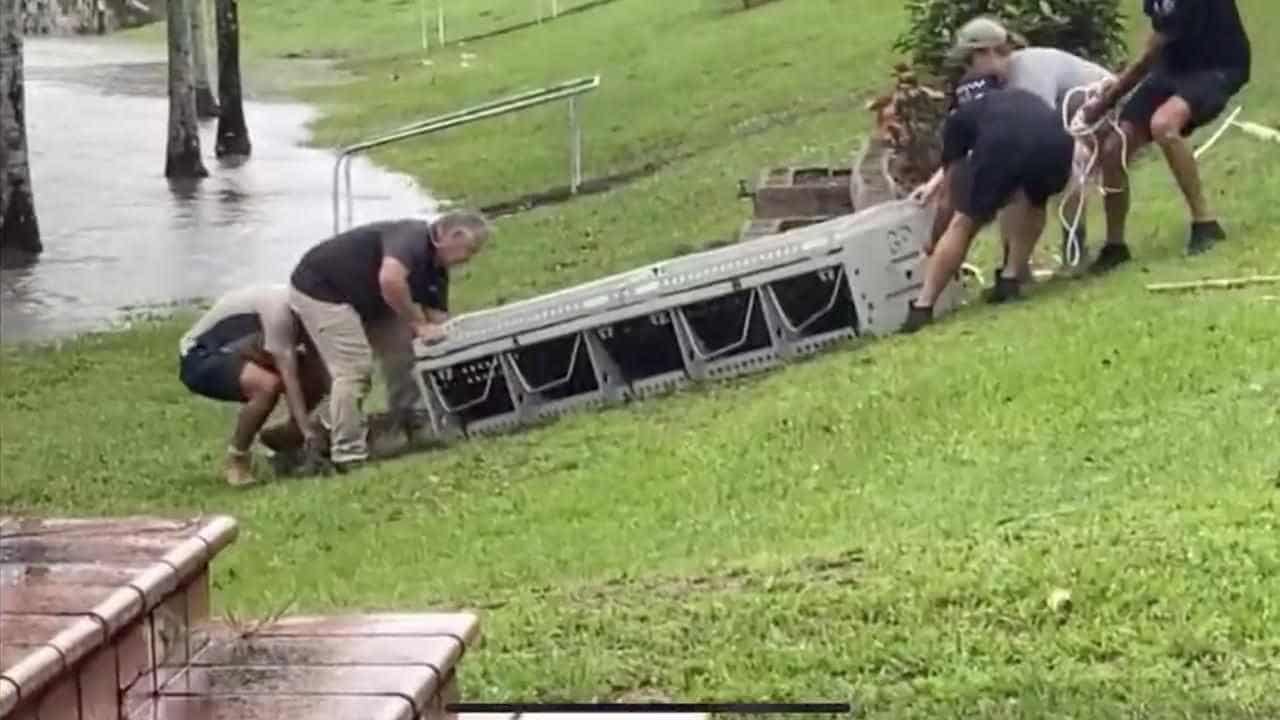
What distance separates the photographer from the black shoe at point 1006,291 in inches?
397

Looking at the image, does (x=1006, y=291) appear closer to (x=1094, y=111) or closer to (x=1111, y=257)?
(x=1111, y=257)

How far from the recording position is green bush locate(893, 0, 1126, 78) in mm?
14328

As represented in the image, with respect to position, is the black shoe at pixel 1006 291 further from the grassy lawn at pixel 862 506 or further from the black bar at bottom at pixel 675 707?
the black bar at bottom at pixel 675 707

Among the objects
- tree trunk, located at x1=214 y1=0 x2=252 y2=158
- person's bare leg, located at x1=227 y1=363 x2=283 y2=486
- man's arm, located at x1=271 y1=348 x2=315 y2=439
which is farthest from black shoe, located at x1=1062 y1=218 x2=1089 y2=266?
tree trunk, located at x1=214 y1=0 x2=252 y2=158

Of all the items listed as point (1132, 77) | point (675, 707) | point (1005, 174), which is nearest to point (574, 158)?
point (1132, 77)

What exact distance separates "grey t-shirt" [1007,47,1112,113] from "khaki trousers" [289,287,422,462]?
293 centimetres

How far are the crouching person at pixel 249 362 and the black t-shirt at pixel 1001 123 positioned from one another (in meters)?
2.91

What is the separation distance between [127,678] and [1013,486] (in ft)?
12.8

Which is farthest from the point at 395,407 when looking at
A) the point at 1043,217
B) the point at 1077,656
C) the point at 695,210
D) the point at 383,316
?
the point at 695,210

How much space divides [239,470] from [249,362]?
1.56ft

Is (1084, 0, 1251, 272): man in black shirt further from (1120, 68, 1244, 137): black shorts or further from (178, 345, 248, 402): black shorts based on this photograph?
(178, 345, 248, 402): black shorts

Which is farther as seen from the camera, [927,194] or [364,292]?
[927,194]

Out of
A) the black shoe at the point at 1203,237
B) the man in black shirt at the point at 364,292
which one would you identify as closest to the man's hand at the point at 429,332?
the man in black shirt at the point at 364,292

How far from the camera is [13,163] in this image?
20.1 m
